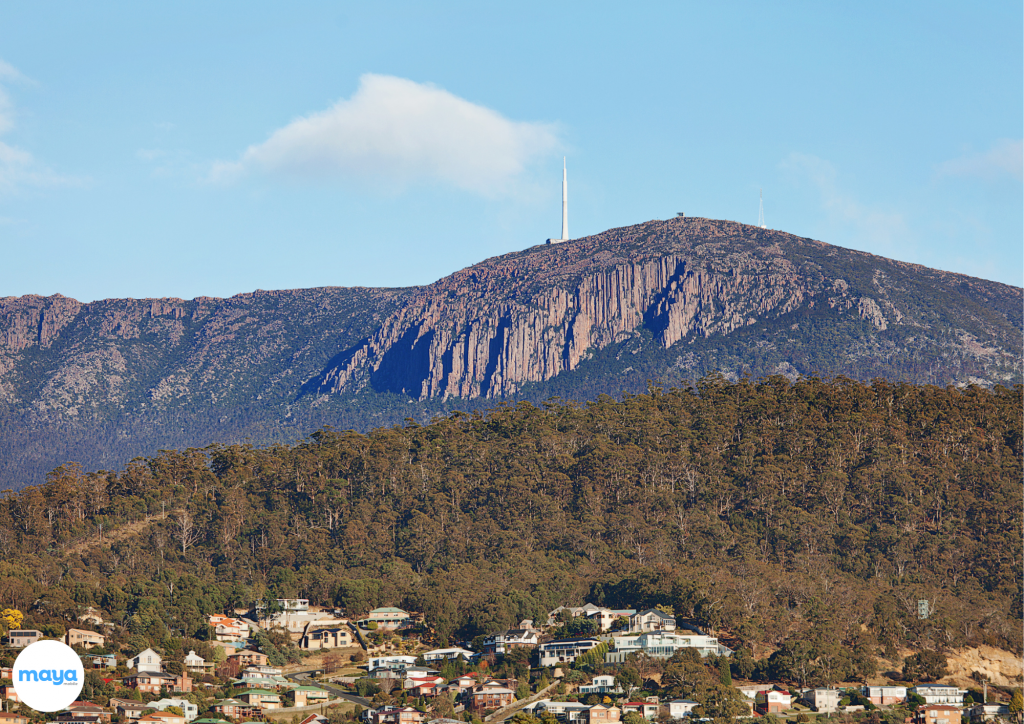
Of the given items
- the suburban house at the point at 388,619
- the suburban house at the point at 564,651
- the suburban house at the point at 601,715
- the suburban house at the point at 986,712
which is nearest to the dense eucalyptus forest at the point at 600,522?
the suburban house at the point at 388,619

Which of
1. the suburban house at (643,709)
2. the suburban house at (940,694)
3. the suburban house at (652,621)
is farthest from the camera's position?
the suburban house at (652,621)

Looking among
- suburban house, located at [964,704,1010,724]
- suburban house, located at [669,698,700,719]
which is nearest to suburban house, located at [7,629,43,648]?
suburban house, located at [669,698,700,719]

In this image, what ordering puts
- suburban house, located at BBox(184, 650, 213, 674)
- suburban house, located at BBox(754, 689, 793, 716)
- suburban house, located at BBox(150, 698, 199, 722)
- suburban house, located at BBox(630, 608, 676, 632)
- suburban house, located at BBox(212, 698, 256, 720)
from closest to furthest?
suburban house, located at BBox(150, 698, 199, 722), suburban house, located at BBox(212, 698, 256, 720), suburban house, located at BBox(754, 689, 793, 716), suburban house, located at BBox(184, 650, 213, 674), suburban house, located at BBox(630, 608, 676, 632)

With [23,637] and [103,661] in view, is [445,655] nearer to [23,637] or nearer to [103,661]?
[103,661]

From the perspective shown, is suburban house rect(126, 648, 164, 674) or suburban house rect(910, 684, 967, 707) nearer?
suburban house rect(910, 684, 967, 707)

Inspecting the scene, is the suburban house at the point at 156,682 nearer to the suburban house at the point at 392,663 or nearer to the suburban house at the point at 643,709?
the suburban house at the point at 392,663

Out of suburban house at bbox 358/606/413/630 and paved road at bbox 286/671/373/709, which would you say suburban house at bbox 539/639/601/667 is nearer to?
paved road at bbox 286/671/373/709

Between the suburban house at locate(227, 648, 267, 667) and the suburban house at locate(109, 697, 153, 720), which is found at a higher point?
the suburban house at locate(227, 648, 267, 667)
